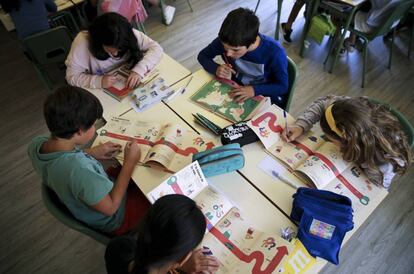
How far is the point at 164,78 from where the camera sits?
167 centimetres

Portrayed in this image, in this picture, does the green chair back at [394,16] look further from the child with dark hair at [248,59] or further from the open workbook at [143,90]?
the open workbook at [143,90]

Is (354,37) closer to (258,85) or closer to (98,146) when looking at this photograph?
(258,85)

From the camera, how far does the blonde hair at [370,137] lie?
3.64ft

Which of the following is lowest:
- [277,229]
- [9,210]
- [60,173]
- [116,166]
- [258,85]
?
[9,210]

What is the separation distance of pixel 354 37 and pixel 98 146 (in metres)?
2.92

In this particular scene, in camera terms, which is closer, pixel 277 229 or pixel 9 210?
pixel 277 229

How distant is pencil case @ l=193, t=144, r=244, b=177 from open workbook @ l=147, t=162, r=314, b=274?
4 cm

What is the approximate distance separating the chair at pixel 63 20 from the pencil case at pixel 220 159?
243 centimetres

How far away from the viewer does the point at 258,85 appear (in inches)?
62.4

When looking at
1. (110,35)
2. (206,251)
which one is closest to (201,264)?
(206,251)

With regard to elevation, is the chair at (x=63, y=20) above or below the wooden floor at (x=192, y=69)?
above

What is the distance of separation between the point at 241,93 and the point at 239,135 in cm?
33

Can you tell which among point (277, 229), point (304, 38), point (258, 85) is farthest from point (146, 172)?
point (304, 38)

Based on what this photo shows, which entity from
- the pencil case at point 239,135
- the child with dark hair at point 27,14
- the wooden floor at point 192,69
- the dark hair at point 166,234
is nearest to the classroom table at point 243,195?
the pencil case at point 239,135
